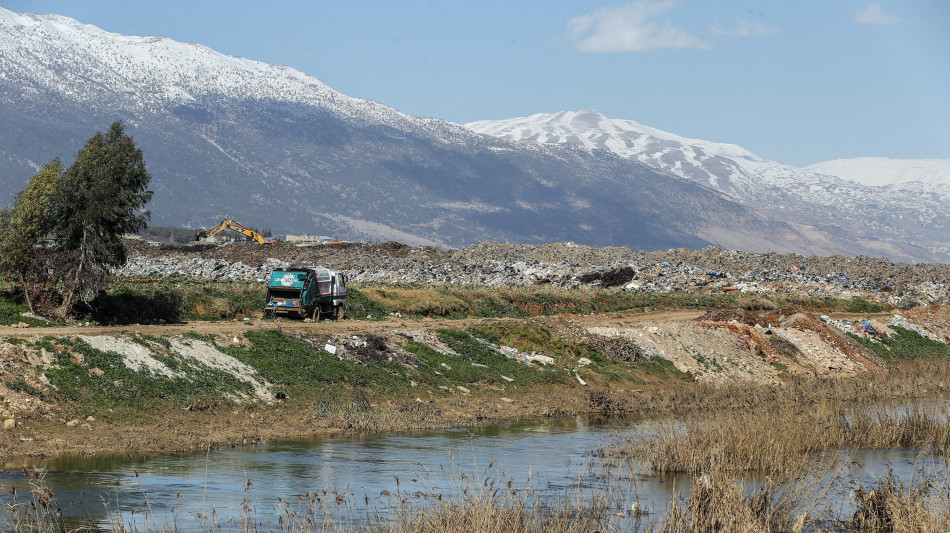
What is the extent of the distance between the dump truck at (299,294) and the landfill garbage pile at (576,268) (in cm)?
3311

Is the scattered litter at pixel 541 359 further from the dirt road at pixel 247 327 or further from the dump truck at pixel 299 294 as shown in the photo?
the dump truck at pixel 299 294

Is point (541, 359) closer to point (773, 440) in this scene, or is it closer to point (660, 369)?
point (660, 369)

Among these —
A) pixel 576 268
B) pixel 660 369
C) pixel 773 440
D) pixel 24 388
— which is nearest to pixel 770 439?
pixel 773 440

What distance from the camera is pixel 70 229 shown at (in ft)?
123

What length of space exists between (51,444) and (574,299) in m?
46.4

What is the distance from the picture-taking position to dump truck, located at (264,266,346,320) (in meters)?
44.7

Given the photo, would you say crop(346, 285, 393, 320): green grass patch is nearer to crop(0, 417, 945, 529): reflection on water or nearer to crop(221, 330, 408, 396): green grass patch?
crop(221, 330, 408, 396): green grass patch

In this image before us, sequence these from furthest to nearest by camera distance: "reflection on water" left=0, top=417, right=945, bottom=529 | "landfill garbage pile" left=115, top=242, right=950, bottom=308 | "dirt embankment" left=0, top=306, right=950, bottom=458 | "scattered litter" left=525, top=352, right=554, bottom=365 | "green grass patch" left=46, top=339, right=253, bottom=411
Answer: "landfill garbage pile" left=115, top=242, right=950, bottom=308 → "scattered litter" left=525, top=352, right=554, bottom=365 → "green grass patch" left=46, top=339, right=253, bottom=411 → "dirt embankment" left=0, top=306, right=950, bottom=458 → "reflection on water" left=0, top=417, right=945, bottom=529

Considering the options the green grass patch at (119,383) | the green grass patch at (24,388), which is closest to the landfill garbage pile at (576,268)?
the green grass patch at (119,383)

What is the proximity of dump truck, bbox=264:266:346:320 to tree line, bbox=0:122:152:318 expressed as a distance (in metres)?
8.09

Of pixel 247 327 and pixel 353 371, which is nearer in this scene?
pixel 353 371

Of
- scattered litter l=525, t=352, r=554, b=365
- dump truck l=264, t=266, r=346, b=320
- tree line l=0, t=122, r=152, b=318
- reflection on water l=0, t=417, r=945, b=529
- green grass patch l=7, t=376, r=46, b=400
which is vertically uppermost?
tree line l=0, t=122, r=152, b=318

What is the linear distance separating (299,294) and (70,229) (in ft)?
33.8

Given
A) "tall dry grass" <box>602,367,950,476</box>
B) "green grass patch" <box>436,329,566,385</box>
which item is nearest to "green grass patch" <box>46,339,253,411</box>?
"green grass patch" <box>436,329,566,385</box>
